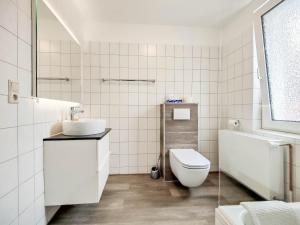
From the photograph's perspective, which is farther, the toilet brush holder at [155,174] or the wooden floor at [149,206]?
the toilet brush holder at [155,174]

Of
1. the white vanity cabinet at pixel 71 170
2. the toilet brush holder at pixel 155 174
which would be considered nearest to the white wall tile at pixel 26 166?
the white vanity cabinet at pixel 71 170

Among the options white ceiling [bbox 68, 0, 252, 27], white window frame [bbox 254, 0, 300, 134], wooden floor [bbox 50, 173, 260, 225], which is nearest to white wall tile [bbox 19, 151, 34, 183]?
wooden floor [bbox 50, 173, 260, 225]

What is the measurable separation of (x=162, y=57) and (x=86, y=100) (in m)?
1.29

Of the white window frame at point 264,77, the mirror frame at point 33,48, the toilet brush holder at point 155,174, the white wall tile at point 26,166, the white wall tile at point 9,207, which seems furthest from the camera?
the toilet brush holder at point 155,174

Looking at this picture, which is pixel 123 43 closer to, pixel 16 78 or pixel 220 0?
pixel 220 0

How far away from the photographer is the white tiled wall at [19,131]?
39.2 inches

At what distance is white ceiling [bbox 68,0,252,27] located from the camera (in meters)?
2.19

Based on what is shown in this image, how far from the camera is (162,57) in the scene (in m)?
2.74

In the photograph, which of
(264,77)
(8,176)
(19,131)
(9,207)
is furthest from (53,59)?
(264,77)

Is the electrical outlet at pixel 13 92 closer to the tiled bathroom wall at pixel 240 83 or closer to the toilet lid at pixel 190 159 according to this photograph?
the toilet lid at pixel 190 159

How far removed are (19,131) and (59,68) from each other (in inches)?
35.7

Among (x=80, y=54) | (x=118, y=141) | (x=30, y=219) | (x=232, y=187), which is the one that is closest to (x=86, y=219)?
(x=30, y=219)

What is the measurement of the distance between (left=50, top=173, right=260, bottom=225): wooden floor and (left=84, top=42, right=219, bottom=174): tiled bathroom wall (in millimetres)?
515

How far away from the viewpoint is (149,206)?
1866 millimetres
